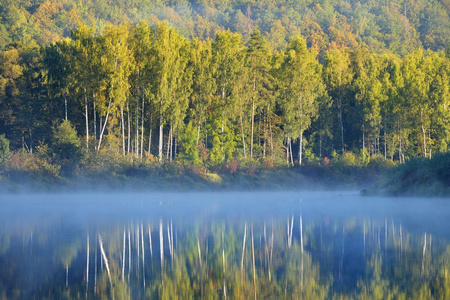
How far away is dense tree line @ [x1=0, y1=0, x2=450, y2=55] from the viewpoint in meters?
116

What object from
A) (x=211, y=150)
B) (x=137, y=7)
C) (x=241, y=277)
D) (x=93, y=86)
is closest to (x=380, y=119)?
(x=211, y=150)

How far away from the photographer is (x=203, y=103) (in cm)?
5147

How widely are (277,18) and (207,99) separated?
110m

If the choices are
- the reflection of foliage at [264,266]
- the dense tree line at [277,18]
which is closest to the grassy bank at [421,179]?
the reflection of foliage at [264,266]

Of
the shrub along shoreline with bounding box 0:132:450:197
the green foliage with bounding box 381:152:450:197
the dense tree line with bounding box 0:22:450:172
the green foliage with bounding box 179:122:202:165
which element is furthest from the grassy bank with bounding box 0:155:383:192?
the green foliage with bounding box 381:152:450:197

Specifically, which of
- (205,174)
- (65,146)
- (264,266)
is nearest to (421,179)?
(205,174)

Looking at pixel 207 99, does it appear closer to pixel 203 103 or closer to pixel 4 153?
pixel 203 103

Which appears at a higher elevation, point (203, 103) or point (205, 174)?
point (203, 103)

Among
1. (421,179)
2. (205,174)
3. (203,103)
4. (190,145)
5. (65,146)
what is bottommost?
(421,179)

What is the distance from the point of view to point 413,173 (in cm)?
3303

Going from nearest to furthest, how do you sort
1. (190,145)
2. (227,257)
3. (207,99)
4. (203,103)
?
(227,257), (190,145), (207,99), (203,103)

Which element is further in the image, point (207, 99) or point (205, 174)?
point (207, 99)

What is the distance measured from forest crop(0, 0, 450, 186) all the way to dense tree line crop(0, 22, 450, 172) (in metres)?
0.11

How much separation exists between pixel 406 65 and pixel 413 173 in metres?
30.3
